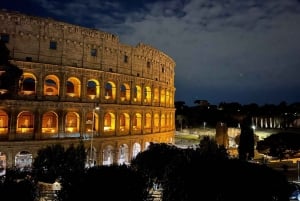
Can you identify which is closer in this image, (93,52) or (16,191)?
(16,191)

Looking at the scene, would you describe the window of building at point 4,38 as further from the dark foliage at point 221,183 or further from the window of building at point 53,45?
the dark foliage at point 221,183

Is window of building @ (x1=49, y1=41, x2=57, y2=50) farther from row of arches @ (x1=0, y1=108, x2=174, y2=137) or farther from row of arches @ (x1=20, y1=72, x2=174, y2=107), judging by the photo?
row of arches @ (x1=0, y1=108, x2=174, y2=137)

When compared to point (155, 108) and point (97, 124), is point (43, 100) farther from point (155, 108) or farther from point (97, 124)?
point (155, 108)

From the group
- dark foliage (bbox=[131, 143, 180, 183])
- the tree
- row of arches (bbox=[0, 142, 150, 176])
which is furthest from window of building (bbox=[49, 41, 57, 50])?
the tree

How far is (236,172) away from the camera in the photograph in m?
13.2

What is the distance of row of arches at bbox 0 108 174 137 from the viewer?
2680cm

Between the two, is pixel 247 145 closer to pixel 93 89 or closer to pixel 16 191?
pixel 93 89

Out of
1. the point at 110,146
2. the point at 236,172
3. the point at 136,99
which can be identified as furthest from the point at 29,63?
the point at 236,172

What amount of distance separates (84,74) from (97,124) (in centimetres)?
508

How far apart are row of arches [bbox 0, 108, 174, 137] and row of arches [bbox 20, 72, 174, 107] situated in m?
1.58

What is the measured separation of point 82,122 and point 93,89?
5708 millimetres

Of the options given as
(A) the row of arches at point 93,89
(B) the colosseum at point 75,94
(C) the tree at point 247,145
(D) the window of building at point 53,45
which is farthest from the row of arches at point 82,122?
(C) the tree at point 247,145

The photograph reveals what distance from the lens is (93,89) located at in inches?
1357

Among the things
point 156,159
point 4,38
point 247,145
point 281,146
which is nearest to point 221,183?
point 156,159
